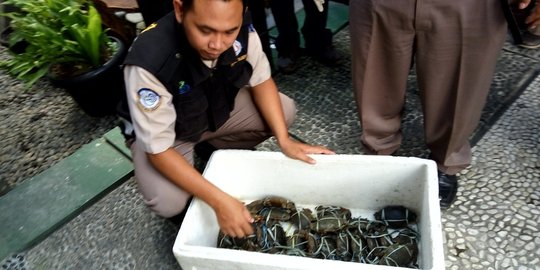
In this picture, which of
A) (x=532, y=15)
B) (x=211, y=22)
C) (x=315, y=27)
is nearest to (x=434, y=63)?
(x=532, y=15)

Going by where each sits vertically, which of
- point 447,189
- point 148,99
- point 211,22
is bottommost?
point 447,189

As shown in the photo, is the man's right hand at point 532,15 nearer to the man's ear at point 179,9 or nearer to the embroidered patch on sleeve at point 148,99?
the man's ear at point 179,9

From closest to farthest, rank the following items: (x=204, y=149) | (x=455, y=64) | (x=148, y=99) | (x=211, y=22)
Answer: (x=211, y=22) → (x=148, y=99) → (x=455, y=64) → (x=204, y=149)

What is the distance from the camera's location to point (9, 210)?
2.08 m

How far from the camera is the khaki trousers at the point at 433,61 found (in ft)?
4.36

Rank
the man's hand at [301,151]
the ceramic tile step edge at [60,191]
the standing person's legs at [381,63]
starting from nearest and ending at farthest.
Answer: the standing person's legs at [381,63] < the man's hand at [301,151] < the ceramic tile step edge at [60,191]

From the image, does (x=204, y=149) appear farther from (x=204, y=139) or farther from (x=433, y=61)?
(x=433, y=61)

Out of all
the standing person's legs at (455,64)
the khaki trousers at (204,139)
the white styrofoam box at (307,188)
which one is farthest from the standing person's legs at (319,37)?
the white styrofoam box at (307,188)

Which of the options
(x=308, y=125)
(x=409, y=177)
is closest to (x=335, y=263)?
(x=409, y=177)

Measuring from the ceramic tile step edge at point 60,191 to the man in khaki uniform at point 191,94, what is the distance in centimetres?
61

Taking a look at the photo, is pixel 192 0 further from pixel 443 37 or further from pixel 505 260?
pixel 505 260

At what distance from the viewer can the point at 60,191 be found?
2.12m

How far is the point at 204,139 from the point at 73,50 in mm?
1103

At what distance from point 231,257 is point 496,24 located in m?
1.09
